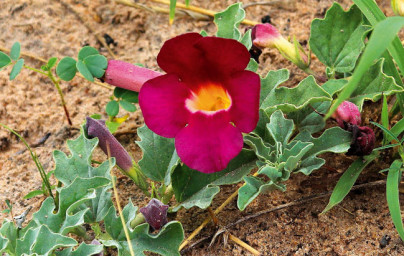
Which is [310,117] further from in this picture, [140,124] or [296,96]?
[140,124]

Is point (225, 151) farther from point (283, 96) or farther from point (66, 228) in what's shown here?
point (66, 228)

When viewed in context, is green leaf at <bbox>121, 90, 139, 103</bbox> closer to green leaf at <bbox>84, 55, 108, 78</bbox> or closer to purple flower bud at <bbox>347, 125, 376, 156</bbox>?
green leaf at <bbox>84, 55, 108, 78</bbox>

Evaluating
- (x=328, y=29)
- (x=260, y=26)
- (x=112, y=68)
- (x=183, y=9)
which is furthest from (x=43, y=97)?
(x=328, y=29)

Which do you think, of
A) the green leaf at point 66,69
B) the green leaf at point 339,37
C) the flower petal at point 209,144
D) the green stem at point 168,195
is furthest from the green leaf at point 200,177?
the green leaf at point 66,69

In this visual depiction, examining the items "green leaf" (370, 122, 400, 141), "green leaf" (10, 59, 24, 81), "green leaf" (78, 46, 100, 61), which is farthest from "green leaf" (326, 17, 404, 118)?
"green leaf" (10, 59, 24, 81)

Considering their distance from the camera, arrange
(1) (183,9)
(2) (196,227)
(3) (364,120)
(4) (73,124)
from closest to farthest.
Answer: (2) (196,227)
(3) (364,120)
(4) (73,124)
(1) (183,9)

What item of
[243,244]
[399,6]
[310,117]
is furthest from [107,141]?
[399,6]

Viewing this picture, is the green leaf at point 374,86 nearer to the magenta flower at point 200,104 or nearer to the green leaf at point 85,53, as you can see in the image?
the magenta flower at point 200,104
